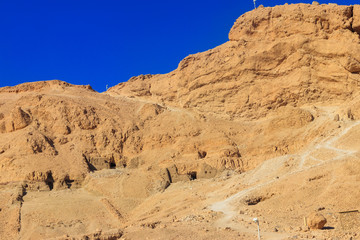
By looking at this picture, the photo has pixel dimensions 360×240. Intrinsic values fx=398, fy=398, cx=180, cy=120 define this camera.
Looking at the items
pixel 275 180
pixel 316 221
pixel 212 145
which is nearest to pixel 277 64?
pixel 212 145

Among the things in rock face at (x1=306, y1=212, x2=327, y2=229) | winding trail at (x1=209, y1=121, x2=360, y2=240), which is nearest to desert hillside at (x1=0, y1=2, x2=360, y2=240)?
winding trail at (x1=209, y1=121, x2=360, y2=240)

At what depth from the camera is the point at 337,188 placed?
22.5 m

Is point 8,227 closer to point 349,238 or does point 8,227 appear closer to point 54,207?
Result: point 54,207

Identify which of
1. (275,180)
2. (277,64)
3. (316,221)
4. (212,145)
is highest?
(277,64)

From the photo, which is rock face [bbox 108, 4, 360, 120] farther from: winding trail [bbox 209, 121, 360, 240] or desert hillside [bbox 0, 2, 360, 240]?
winding trail [bbox 209, 121, 360, 240]

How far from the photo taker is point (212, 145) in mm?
40656

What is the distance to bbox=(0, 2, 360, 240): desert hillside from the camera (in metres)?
22.8

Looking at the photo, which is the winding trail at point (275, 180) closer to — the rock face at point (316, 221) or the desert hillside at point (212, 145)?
the desert hillside at point (212, 145)

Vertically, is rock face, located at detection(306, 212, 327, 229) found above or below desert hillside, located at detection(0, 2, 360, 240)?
below

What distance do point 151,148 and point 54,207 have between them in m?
13.8

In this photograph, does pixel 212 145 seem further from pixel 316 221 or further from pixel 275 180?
pixel 316 221

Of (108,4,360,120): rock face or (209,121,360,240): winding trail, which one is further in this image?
(108,4,360,120): rock face

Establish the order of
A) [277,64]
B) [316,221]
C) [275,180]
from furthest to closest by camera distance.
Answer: [277,64] < [275,180] < [316,221]

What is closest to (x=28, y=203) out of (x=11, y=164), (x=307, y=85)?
(x=11, y=164)
